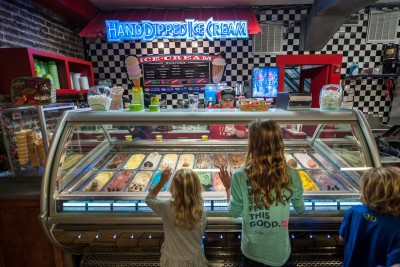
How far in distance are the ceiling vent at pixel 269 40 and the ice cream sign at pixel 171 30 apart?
2.97 feet

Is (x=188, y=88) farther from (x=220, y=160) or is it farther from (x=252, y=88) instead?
(x=220, y=160)

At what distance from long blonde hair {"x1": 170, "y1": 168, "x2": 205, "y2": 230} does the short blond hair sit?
1118 mm

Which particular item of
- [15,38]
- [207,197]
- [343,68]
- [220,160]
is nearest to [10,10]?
[15,38]

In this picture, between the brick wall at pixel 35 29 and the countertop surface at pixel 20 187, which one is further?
the brick wall at pixel 35 29

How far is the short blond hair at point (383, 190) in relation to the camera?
1.38m

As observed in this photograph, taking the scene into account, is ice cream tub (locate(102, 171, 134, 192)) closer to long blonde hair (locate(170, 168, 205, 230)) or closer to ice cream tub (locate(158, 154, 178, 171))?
ice cream tub (locate(158, 154, 178, 171))

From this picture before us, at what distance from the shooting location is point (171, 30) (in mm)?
4793

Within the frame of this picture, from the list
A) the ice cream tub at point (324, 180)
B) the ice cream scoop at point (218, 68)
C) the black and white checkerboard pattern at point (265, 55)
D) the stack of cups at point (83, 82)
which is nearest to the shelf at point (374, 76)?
the black and white checkerboard pattern at point (265, 55)

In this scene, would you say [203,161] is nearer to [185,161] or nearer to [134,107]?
[185,161]

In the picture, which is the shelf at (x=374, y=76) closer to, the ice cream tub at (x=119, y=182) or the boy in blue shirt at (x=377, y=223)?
the boy in blue shirt at (x=377, y=223)

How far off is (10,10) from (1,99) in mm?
2031

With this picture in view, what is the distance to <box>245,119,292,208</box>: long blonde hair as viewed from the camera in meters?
1.47

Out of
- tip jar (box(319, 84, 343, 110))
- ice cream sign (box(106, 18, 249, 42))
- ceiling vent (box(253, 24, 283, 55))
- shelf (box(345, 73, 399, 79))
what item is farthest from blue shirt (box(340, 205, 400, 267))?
shelf (box(345, 73, 399, 79))

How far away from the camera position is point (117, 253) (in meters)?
2.02
